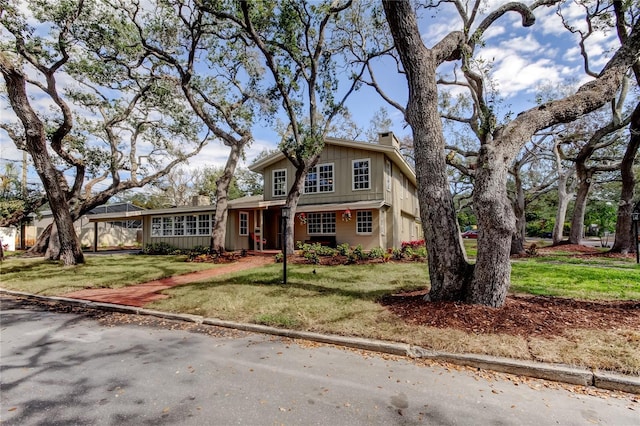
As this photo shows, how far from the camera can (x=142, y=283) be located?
9.59 metres

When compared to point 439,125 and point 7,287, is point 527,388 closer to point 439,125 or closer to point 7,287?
point 439,125

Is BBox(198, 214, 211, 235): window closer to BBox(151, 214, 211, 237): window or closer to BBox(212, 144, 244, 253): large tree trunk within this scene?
BBox(151, 214, 211, 237): window

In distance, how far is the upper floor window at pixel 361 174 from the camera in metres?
16.0

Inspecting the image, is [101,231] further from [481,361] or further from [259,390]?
[481,361]

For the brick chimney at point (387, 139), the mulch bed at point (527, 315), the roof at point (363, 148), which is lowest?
the mulch bed at point (527, 315)

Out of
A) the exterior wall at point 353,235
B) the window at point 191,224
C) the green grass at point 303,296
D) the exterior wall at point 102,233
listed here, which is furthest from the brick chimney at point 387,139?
the exterior wall at point 102,233

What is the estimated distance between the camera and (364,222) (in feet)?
52.0

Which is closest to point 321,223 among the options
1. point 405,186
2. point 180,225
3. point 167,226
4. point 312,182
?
point 312,182

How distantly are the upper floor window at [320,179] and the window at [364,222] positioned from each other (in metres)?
2.23

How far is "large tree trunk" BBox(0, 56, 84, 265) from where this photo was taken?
11.3 meters

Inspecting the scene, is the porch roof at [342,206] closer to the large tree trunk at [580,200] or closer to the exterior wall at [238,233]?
the exterior wall at [238,233]

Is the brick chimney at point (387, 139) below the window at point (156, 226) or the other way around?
the other way around

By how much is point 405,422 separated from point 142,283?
9.25m

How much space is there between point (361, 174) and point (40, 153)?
45.1 feet
